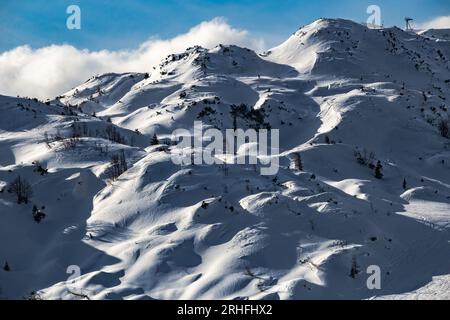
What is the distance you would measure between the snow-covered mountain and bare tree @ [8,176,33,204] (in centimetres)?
26

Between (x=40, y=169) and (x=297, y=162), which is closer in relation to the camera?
(x=40, y=169)

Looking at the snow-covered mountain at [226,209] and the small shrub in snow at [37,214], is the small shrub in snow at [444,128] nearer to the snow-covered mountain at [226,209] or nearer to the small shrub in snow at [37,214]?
the snow-covered mountain at [226,209]

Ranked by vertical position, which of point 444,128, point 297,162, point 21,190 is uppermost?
point 444,128

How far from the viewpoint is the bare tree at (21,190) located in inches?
744

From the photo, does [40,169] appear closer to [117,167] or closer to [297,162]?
[117,167]

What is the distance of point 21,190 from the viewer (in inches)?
752

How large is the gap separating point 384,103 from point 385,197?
1967 centimetres

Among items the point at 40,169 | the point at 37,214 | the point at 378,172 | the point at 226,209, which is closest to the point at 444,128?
the point at 378,172

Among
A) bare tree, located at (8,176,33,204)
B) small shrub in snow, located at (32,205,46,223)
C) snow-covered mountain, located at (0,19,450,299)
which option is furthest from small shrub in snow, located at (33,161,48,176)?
small shrub in snow, located at (32,205,46,223)

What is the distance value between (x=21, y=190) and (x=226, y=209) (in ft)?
29.3

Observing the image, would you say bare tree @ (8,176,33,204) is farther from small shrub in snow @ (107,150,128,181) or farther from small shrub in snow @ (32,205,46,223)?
small shrub in snow @ (107,150,128,181)

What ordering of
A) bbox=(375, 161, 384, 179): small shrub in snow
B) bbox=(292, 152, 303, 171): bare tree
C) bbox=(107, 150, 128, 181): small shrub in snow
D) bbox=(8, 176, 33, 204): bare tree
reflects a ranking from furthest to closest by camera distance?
bbox=(375, 161, 384, 179): small shrub in snow < bbox=(292, 152, 303, 171): bare tree < bbox=(107, 150, 128, 181): small shrub in snow < bbox=(8, 176, 33, 204): bare tree

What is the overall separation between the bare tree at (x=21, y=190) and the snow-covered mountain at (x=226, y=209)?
0.26m

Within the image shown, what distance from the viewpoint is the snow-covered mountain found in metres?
13.4
